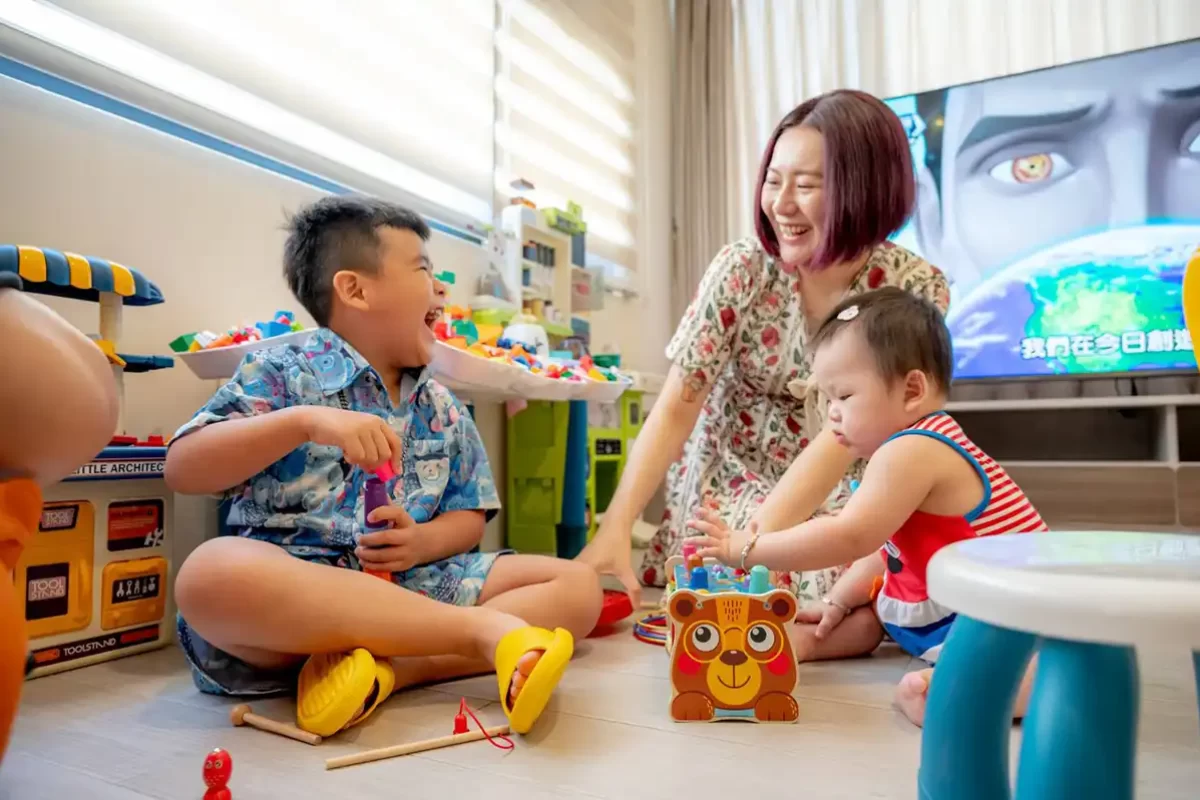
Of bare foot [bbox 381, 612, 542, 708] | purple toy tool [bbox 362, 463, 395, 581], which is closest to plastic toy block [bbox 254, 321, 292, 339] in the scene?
purple toy tool [bbox 362, 463, 395, 581]

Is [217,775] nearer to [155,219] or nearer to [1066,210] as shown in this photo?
[155,219]

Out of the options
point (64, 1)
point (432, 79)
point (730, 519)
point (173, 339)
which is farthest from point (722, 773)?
point (432, 79)

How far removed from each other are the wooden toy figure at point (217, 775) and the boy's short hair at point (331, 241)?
594 mm

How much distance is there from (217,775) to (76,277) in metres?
0.63

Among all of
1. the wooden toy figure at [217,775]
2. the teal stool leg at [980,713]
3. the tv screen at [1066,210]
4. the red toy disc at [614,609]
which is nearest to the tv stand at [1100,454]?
the tv screen at [1066,210]

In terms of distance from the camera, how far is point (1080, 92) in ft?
7.61

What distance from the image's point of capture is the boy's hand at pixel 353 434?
2.60 ft

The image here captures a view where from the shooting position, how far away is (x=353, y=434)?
2.61 feet

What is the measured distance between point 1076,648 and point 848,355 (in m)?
0.57

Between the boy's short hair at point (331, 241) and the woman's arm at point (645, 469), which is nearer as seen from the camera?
the boy's short hair at point (331, 241)

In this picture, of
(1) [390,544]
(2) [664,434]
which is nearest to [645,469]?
(2) [664,434]

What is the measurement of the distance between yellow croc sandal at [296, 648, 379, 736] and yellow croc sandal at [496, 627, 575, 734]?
0.42 feet

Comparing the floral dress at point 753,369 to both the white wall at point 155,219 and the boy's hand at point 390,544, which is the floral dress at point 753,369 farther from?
the white wall at point 155,219

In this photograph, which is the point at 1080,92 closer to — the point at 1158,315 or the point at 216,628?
the point at 1158,315
